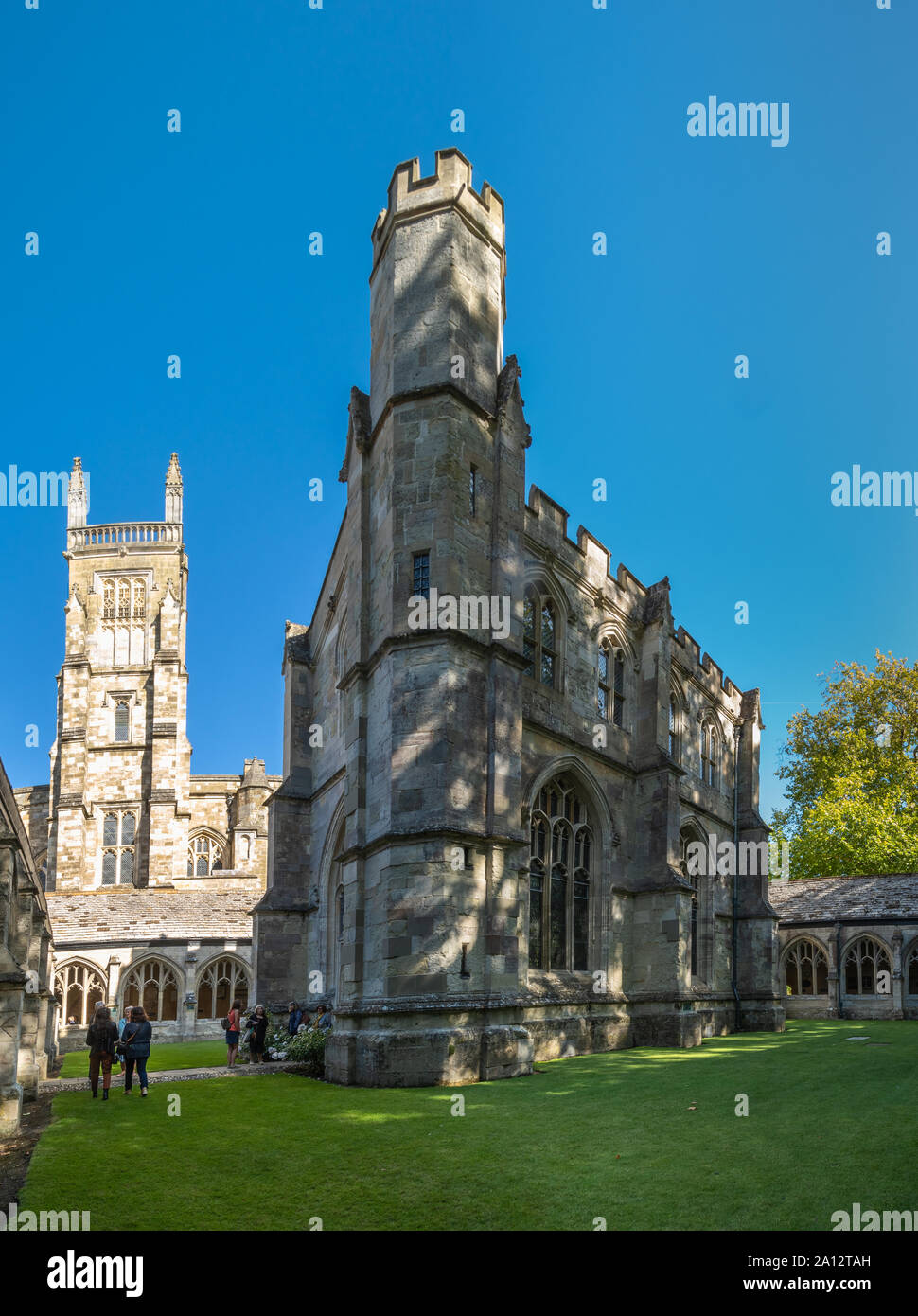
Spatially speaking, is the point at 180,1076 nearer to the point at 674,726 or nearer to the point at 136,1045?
the point at 136,1045

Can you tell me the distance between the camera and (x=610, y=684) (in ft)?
70.4

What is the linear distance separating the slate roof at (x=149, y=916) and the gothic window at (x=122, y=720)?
16.8 m

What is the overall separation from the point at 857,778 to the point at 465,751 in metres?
27.8

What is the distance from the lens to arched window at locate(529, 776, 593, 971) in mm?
17781

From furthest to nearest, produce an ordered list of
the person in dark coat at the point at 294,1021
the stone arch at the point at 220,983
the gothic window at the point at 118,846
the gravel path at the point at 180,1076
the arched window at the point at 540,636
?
the gothic window at the point at 118,846 → the stone arch at the point at 220,983 → the person in dark coat at the point at 294,1021 → the arched window at the point at 540,636 → the gravel path at the point at 180,1076

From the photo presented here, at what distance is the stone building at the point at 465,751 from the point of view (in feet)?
44.8

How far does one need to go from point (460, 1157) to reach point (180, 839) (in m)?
43.3

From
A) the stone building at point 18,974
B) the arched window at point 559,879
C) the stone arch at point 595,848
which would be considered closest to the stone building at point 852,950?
the stone arch at point 595,848

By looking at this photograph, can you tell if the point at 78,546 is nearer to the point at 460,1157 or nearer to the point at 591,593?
the point at 591,593

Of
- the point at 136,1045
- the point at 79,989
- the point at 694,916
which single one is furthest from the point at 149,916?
the point at 136,1045

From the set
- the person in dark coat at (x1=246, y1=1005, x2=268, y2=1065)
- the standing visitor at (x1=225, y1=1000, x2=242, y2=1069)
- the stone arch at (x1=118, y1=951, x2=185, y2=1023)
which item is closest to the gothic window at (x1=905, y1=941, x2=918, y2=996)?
the person in dark coat at (x1=246, y1=1005, x2=268, y2=1065)

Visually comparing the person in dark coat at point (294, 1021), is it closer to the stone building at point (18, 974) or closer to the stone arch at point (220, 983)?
the stone building at point (18, 974)

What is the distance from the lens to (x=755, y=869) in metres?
29.3
